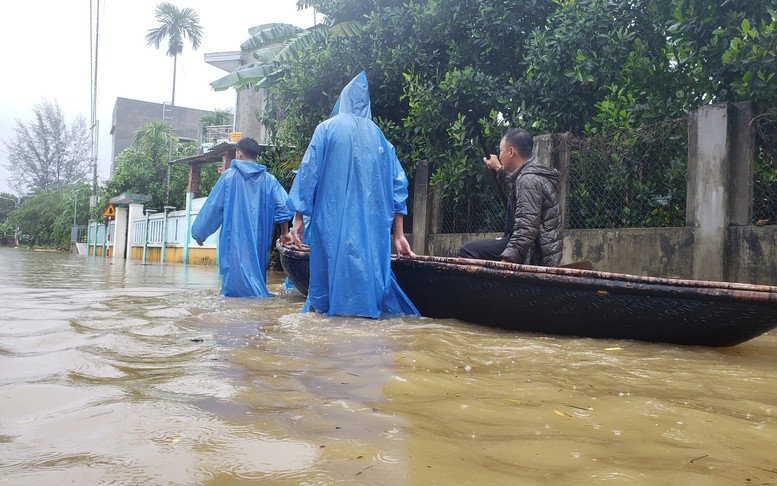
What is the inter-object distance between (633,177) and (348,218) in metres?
3.43

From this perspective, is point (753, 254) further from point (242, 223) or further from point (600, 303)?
point (242, 223)

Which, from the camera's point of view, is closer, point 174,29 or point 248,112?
point 248,112

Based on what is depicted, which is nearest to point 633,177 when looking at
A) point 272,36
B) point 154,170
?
point 272,36

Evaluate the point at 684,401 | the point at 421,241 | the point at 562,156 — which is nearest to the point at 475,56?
the point at 562,156

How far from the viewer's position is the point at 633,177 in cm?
606

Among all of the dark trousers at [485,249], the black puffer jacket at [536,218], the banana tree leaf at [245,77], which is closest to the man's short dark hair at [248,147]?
the dark trousers at [485,249]

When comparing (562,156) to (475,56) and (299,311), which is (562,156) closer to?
(475,56)

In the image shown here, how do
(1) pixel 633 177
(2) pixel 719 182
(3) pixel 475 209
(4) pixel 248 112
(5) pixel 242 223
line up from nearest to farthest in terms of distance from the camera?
(2) pixel 719 182 → (5) pixel 242 223 → (1) pixel 633 177 → (3) pixel 475 209 → (4) pixel 248 112

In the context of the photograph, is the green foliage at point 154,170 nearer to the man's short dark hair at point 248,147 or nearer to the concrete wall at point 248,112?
the concrete wall at point 248,112

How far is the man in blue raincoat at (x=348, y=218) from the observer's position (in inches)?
162

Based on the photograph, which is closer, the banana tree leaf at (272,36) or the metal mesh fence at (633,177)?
the metal mesh fence at (633,177)

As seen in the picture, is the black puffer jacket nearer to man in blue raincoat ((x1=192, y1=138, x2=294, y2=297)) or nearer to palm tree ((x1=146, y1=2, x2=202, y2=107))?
man in blue raincoat ((x1=192, y1=138, x2=294, y2=297))

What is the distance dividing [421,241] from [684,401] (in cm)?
669

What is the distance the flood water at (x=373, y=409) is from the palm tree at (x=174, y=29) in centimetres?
4018
